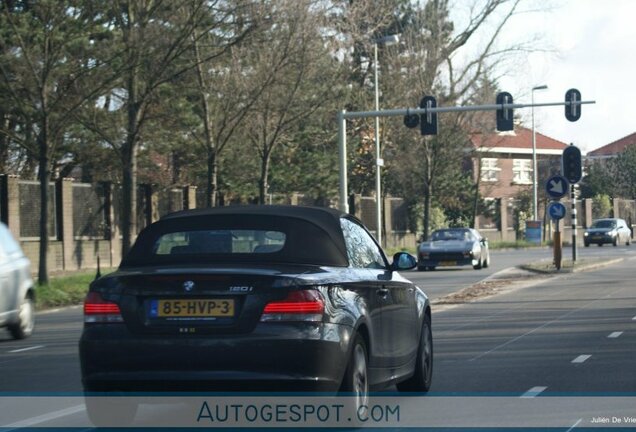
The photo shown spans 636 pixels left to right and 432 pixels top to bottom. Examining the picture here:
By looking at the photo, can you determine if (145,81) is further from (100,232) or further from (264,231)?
(264,231)

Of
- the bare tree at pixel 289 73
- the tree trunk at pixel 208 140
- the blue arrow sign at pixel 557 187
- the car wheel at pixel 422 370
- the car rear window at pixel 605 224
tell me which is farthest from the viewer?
the car rear window at pixel 605 224

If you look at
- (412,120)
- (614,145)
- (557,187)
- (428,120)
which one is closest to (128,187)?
(428,120)

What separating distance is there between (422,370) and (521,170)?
281 feet

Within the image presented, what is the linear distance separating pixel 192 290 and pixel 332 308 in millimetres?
930

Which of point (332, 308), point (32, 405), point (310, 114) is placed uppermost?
point (310, 114)

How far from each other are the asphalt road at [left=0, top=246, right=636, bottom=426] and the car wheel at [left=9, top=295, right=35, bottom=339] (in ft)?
0.58

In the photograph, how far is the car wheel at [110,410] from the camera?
27.4ft

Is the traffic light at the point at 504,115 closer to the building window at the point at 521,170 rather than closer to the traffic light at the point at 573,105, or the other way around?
the traffic light at the point at 573,105

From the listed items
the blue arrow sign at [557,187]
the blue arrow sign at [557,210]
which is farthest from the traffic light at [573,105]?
the blue arrow sign at [557,210]

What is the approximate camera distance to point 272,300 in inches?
308

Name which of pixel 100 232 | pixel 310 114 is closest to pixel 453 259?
pixel 310 114

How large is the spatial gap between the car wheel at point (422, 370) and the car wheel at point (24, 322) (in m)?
8.10

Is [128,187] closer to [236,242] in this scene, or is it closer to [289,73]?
[289,73]

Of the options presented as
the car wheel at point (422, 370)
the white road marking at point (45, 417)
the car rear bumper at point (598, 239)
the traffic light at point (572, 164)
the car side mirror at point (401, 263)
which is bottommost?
the car rear bumper at point (598, 239)
